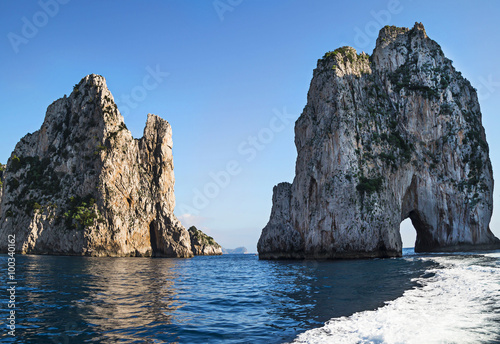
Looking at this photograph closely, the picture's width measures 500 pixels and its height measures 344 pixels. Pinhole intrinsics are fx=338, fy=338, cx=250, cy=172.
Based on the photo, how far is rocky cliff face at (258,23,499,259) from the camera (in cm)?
5100

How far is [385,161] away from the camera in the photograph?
5722 centimetres

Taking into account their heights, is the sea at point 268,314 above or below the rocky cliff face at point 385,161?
below

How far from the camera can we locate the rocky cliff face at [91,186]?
73.0 metres

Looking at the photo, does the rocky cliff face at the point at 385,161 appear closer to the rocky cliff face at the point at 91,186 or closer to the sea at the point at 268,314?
the sea at the point at 268,314

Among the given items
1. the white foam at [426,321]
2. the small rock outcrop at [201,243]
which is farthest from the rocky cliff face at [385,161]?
the small rock outcrop at [201,243]

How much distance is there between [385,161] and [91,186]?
2492 inches

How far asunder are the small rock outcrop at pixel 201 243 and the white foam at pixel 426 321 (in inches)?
4644

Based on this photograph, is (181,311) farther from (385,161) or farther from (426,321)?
(385,161)

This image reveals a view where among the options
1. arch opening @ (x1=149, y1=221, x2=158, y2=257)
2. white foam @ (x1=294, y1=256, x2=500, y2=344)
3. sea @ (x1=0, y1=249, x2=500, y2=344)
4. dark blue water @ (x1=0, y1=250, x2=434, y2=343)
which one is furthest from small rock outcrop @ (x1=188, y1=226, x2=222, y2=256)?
white foam @ (x1=294, y1=256, x2=500, y2=344)

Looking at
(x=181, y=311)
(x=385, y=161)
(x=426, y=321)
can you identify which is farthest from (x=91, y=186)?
(x=426, y=321)

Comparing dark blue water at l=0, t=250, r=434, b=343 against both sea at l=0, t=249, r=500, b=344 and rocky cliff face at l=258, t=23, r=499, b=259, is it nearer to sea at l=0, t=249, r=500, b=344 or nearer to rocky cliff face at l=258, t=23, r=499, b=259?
sea at l=0, t=249, r=500, b=344

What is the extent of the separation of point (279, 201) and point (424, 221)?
2669 cm

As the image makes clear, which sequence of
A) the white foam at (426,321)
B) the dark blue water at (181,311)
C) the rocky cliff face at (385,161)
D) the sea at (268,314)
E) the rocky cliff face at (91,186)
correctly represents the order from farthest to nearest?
the rocky cliff face at (91,186), the rocky cliff face at (385,161), the dark blue water at (181,311), the sea at (268,314), the white foam at (426,321)

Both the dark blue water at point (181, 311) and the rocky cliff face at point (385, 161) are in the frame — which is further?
the rocky cliff face at point (385, 161)
